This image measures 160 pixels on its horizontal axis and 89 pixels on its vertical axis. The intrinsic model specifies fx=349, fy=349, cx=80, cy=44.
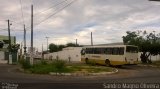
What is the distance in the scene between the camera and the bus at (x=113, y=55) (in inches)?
1582

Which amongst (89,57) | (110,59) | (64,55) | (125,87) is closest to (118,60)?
(110,59)

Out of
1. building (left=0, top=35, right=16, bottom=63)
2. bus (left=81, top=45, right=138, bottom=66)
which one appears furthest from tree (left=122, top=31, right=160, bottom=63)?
building (left=0, top=35, right=16, bottom=63)

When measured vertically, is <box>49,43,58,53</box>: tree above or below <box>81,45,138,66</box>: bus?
above

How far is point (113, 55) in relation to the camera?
42156mm

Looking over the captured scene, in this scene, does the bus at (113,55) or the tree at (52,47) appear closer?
the bus at (113,55)

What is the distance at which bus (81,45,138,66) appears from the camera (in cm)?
4019

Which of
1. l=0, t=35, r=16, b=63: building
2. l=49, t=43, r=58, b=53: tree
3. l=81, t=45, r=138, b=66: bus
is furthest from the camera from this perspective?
l=49, t=43, r=58, b=53: tree

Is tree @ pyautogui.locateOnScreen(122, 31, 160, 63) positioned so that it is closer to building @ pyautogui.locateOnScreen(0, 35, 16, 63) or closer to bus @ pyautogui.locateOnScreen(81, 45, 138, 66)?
bus @ pyautogui.locateOnScreen(81, 45, 138, 66)

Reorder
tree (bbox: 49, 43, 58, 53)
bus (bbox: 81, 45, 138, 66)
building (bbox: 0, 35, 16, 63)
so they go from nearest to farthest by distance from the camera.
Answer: bus (bbox: 81, 45, 138, 66)
building (bbox: 0, 35, 16, 63)
tree (bbox: 49, 43, 58, 53)

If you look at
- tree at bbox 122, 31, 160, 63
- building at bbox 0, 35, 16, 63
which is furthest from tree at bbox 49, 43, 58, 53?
tree at bbox 122, 31, 160, 63

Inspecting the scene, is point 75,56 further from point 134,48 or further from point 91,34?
point 134,48

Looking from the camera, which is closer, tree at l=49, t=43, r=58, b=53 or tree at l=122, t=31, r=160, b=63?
tree at l=122, t=31, r=160, b=63

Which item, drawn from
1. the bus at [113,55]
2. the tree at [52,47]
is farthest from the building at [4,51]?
the tree at [52,47]

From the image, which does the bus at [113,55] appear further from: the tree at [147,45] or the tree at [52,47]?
the tree at [52,47]
